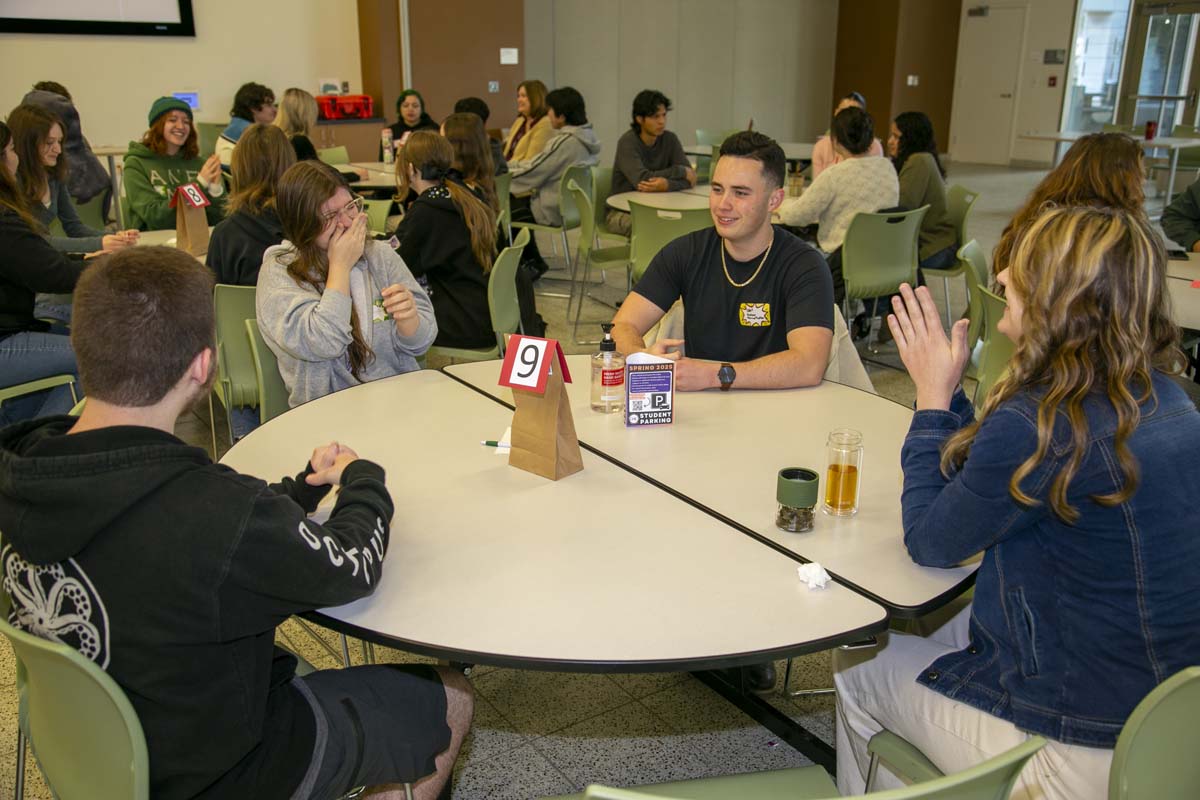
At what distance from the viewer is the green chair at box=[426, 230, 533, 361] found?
12.0 ft

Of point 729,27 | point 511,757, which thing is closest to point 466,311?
point 511,757

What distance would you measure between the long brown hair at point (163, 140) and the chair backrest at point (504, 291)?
7.86 ft

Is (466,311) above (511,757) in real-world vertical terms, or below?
above

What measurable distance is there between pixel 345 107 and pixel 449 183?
575 centimetres

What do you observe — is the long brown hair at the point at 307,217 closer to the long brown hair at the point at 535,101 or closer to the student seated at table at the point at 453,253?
the student seated at table at the point at 453,253

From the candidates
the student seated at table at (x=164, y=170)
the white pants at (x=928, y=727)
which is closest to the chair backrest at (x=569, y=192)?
the student seated at table at (x=164, y=170)

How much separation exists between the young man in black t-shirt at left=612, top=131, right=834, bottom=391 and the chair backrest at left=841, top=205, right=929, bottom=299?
1978 mm

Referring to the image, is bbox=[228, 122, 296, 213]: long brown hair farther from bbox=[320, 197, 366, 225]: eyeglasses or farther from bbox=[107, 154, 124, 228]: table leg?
bbox=[107, 154, 124, 228]: table leg

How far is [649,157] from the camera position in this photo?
639 centimetres

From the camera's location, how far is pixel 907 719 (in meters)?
1.54

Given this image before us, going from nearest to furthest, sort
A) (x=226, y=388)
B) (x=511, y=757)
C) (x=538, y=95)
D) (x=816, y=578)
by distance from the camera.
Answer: (x=816, y=578), (x=511, y=757), (x=226, y=388), (x=538, y=95)

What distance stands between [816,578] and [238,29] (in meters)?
9.02

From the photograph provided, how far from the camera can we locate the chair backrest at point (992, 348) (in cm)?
290

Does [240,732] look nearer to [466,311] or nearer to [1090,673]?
[1090,673]
